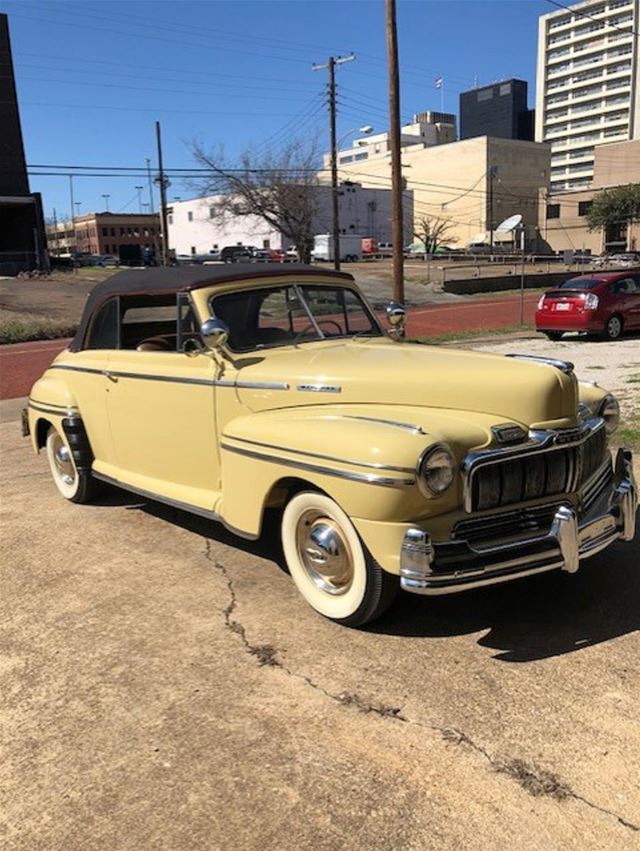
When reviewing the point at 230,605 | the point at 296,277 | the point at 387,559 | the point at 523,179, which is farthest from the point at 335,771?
the point at 523,179

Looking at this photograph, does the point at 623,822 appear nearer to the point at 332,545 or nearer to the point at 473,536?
the point at 473,536

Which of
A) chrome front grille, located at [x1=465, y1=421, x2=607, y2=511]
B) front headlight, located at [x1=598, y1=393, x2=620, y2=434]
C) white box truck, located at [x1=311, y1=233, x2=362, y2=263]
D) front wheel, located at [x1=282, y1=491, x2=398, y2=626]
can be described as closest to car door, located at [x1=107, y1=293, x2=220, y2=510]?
front wheel, located at [x1=282, y1=491, x2=398, y2=626]

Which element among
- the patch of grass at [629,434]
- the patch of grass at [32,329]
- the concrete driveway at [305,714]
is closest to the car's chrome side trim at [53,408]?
the concrete driveway at [305,714]

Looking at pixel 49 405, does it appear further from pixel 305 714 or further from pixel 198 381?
pixel 305 714

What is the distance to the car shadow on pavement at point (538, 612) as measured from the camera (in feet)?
11.3

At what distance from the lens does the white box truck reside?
7100 cm

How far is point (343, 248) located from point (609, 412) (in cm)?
7171

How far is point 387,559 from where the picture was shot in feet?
10.7

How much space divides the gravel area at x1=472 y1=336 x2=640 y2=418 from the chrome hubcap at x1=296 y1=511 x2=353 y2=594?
17.6 feet

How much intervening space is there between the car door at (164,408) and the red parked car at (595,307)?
12446mm

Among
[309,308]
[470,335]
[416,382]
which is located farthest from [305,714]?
[470,335]

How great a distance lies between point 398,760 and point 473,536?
3.41ft

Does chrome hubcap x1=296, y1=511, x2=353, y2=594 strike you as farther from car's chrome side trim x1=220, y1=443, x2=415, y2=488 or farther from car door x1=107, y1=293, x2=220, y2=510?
car door x1=107, y1=293, x2=220, y2=510

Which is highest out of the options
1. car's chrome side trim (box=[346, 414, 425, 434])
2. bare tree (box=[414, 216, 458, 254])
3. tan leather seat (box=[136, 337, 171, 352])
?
bare tree (box=[414, 216, 458, 254])
